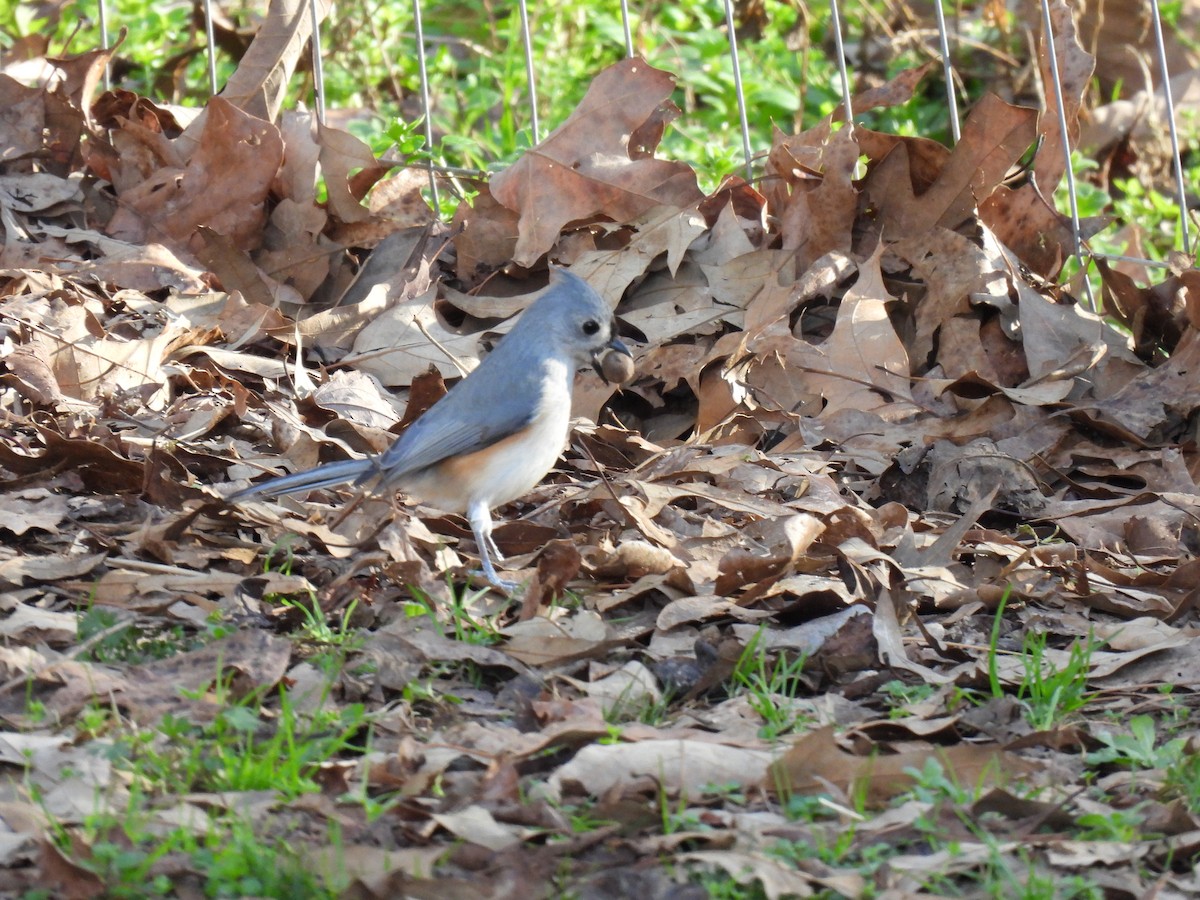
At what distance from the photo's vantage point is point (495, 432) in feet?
14.8

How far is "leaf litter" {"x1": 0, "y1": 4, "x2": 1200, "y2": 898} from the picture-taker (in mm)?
2873

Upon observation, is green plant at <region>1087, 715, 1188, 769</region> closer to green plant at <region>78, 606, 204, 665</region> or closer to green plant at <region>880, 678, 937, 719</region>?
green plant at <region>880, 678, 937, 719</region>

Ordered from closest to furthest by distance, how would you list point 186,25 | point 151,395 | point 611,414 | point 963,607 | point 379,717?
point 379,717 → point 963,607 → point 151,395 → point 611,414 → point 186,25

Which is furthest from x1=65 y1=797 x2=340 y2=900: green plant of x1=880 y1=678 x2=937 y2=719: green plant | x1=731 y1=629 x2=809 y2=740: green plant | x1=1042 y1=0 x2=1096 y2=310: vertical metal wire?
x1=1042 y1=0 x2=1096 y2=310: vertical metal wire

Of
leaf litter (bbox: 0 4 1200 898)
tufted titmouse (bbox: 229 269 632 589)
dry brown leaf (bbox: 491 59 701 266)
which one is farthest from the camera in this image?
dry brown leaf (bbox: 491 59 701 266)

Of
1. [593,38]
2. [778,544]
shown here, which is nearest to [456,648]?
[778,544]

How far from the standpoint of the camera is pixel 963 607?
405 centimetres

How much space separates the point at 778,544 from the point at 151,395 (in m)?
2.40

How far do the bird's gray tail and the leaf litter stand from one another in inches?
4.1

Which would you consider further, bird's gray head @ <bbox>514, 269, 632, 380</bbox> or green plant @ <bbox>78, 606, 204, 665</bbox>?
bird's gray head @ <bbox>514, 269, 632, 380</bbox>

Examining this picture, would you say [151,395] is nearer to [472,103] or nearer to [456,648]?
[456,648]

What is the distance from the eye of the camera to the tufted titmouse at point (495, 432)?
4.41 metres

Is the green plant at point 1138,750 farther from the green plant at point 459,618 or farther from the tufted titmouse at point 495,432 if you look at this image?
the tufted titmouse at point 495,432

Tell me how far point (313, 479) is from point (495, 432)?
2.00 feet
